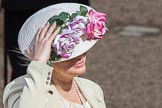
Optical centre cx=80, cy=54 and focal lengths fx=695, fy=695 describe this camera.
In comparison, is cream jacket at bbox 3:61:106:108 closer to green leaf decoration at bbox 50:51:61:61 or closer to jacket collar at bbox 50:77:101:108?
jacket collar at bbox 50:77:101:108

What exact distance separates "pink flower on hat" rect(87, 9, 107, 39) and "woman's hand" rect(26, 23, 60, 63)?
6.8 inches

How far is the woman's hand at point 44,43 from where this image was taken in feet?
9.57

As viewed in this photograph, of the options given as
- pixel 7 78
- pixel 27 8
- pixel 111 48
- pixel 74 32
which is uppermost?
pixel 74 32

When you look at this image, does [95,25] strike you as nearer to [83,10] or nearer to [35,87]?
[83,10]

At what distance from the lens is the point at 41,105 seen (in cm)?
288

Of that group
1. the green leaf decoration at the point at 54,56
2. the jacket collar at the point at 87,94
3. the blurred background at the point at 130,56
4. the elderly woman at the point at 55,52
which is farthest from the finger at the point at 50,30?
the blurred background at the point at 130,56

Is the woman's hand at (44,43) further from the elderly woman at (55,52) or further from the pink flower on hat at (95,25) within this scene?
the pink flower on hat at (95,25)

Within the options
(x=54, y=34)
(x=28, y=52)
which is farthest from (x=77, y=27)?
(x=28, y=52)

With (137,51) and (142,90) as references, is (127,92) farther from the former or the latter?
(137,51)

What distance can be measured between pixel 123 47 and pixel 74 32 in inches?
211

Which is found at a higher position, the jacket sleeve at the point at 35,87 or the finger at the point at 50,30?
the finger at the point at 50,30

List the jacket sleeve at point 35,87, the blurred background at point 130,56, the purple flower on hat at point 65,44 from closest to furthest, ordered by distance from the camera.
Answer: the jacket sleeve at point 35,87 < the purple flower on hat at point 65,44 < the blurred background at point 130,56

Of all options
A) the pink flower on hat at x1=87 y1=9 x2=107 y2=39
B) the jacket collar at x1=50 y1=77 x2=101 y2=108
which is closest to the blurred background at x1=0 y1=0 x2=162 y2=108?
the jacket collar at x1=50 y1=77 x2=101 y2=108

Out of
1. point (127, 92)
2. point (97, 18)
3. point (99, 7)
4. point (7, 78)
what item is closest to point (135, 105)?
point (127, 92)
